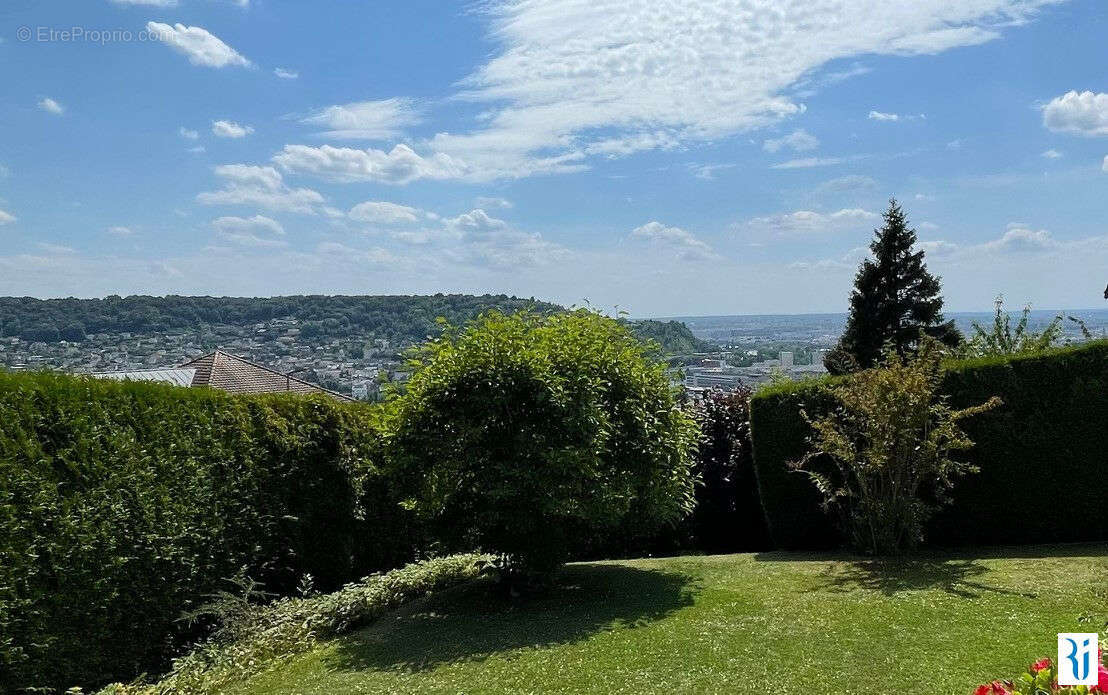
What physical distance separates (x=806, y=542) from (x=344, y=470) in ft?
22.4

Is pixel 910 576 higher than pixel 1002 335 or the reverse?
the reverse

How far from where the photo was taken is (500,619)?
27.8ft

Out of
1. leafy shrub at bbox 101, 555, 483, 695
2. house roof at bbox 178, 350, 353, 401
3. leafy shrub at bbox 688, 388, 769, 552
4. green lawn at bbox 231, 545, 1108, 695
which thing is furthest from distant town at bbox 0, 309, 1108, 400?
leafy shrub at bbox 101, 555, 483, 695

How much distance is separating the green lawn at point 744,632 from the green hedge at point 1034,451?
949 mm

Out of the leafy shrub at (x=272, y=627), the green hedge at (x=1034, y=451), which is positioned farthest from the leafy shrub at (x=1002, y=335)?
the leafy shrub at (x=272, y=627)

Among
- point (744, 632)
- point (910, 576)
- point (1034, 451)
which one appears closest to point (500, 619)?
point (744, 632)

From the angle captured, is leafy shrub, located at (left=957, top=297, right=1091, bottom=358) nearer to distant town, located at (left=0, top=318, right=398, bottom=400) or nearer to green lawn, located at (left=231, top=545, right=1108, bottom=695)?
green lawn, located at (left=231, top=545, right=1108, bottom=695)

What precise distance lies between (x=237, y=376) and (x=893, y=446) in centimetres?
1575

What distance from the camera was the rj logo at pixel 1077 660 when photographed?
318cm

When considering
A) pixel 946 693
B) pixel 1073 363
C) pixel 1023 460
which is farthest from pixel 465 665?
pixel 1073 363

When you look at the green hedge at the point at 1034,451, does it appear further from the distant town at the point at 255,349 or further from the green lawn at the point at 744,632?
the distant town at the point at 255,349

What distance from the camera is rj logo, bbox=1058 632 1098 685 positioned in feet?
10.4

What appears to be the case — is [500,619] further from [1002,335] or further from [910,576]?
[1002,335]

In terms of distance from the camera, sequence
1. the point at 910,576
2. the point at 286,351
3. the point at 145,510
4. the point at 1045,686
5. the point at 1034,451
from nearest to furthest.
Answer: the point at 1045,686 → the point at 145,510 → the point at 910,576 → the point at 1034,451 → the point at 286,351
